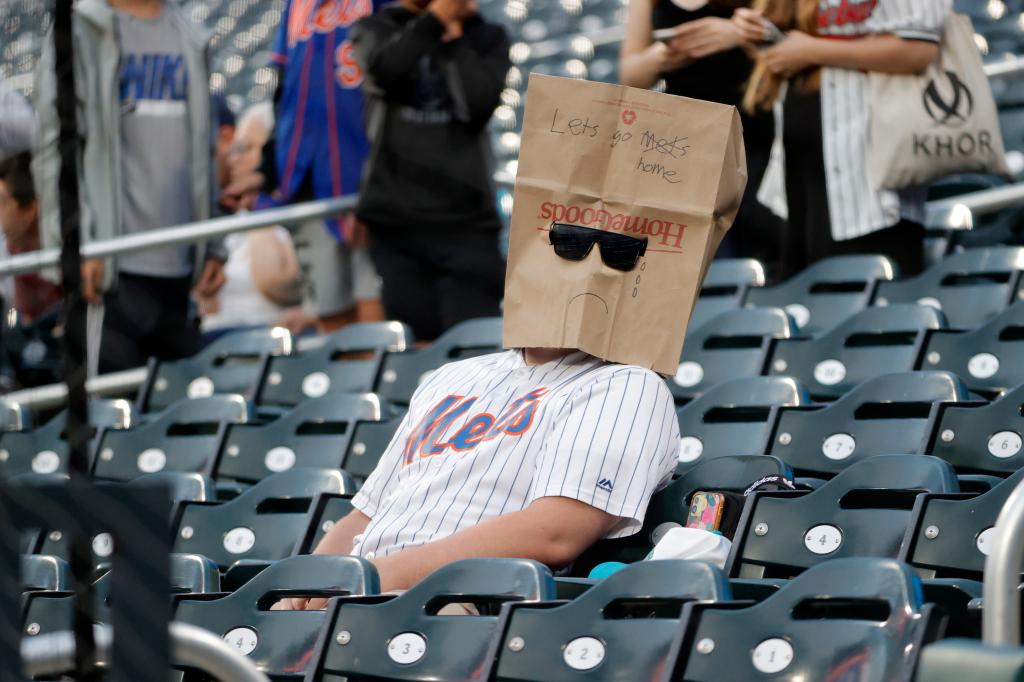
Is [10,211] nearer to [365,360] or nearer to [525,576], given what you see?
[365,360]

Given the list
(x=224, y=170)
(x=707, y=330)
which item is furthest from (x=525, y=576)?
(x=224, y=170)

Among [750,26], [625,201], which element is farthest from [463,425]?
[750,26]

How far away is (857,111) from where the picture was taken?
4668 mm

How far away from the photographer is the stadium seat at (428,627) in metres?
2.61

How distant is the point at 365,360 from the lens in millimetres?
5039

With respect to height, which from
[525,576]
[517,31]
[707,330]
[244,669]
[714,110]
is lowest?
[517,31]

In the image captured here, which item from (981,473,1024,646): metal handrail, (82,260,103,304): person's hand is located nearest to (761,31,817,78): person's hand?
(82,260,103,304): person's hand

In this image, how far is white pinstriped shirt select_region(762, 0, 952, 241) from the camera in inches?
180

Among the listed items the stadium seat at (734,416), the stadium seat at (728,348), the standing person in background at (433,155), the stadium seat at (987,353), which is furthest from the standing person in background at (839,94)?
the stadium seat at (734,416)

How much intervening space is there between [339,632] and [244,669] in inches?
37.0

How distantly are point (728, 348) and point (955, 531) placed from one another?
1.74 metres

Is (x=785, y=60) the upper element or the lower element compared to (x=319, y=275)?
upper

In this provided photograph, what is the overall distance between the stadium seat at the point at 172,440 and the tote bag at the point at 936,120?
1.94 m

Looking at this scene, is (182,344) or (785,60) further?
(182,344)
